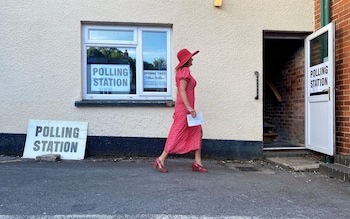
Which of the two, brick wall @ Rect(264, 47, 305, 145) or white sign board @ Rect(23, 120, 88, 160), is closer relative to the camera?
white sign board @ Rect(23, 120, 88, 160)

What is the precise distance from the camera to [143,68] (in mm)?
5852

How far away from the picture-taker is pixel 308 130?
5.90m

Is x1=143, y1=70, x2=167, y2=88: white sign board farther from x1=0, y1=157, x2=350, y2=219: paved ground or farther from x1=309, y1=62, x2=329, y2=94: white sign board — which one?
x1=309, y1=62, x2=329, y2=94: white sign board

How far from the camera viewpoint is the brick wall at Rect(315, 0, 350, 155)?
16.5ft

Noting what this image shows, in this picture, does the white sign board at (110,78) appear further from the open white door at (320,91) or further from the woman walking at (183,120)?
the open white door at (320,91)

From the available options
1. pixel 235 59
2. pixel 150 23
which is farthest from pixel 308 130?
pixel 150 23

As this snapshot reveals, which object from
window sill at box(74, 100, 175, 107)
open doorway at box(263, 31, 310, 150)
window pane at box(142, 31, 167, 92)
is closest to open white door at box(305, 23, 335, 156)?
open doorway at box(263, 31, 310, 150)

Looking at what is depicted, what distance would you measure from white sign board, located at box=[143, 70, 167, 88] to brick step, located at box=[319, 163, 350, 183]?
9.83 ft

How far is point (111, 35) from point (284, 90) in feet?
13.7

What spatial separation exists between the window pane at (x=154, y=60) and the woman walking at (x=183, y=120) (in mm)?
1294

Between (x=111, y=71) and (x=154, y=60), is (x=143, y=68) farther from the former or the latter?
(x=111, y=71)

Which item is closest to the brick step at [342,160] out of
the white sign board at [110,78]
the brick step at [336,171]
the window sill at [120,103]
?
the brick step at [336,171]

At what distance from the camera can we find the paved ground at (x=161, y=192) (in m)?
3.02

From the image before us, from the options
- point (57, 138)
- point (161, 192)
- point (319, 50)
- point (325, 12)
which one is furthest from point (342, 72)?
point (57, 138)
